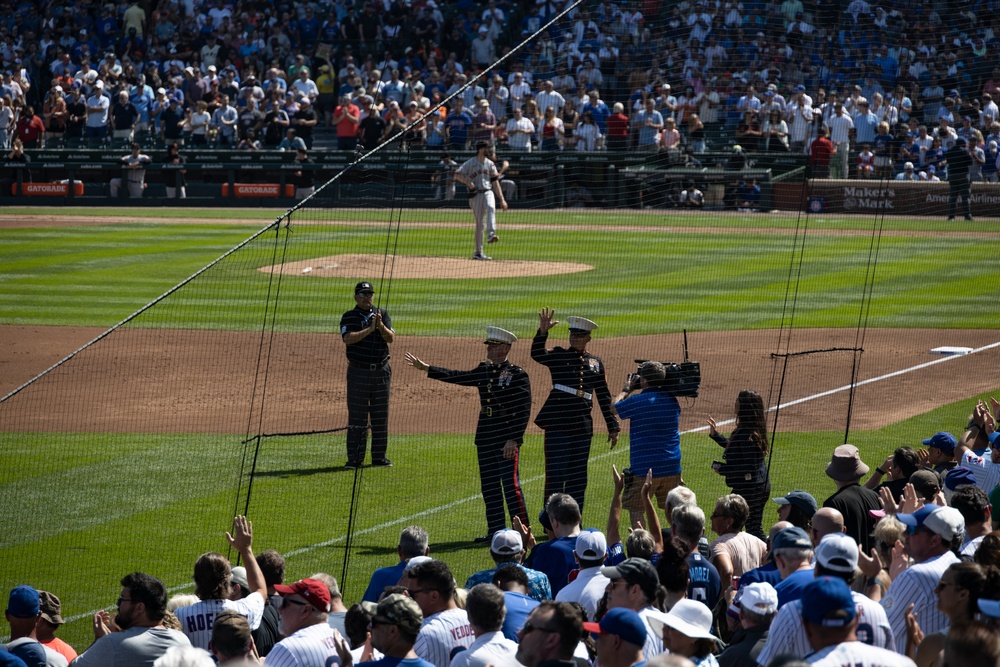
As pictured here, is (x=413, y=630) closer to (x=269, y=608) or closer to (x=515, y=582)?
(x=515, y=582)

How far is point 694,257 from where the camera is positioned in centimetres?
2264

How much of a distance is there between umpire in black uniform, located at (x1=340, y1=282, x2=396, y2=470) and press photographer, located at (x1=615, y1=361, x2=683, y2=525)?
269 cm

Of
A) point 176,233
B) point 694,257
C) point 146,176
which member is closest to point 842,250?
point 694,257

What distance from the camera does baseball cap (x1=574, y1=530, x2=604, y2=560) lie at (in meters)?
6.30

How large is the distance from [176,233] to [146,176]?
591 cm

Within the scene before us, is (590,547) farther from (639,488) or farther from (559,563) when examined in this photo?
(639,488)

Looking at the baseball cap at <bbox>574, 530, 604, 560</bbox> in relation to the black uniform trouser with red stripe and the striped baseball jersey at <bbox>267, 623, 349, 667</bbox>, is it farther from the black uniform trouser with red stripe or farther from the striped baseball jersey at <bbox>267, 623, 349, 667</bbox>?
the black uniform trouser with red stripe

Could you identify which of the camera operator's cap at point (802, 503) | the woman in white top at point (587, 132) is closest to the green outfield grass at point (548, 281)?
the woman in white top at point (587, 132)

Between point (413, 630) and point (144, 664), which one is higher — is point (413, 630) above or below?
above

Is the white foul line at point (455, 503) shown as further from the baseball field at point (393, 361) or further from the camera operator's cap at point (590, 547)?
the camera operator's cap at point (590, 547)

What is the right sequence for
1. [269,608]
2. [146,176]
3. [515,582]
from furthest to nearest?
[146,176], [269,608], [515,582]

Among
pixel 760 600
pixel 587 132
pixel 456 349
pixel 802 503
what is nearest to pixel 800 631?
pixel 760 600

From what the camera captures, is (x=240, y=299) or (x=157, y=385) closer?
(x=157, y=385)

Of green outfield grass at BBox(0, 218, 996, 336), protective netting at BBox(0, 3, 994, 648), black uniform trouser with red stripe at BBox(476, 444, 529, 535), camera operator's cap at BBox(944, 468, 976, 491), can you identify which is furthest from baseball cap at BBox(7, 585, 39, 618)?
green outfield grass at BBox(0, 218, 996, 336)
